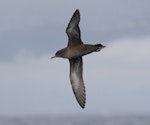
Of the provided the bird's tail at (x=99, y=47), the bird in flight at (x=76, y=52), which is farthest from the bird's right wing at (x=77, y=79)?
the bird's tail at (x=99, y=47)

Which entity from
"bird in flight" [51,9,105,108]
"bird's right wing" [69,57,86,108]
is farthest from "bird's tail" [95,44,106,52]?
"bird's right wing" [69,57,86,108]

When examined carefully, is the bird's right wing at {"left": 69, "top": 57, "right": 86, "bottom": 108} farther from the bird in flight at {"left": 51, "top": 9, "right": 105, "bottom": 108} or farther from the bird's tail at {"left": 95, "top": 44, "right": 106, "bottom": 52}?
the bird's tail at {"left": 95, "top": 44, "right": 106, "bottom": 52}

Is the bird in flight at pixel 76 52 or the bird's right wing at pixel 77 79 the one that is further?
the bird's right wing at pixel 77 79

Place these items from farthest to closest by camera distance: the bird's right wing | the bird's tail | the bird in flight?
the bird's right wing → the bird in flight → the bird's tail

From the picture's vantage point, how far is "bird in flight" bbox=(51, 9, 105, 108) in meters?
35.6

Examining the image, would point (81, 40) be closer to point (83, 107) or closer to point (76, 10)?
point (76, 10)

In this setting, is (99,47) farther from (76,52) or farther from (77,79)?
(77,79)

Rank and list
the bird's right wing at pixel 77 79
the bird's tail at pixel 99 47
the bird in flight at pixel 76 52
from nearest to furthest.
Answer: the bird's tail at pixel 99 47 < the bird in flight at pixel 76 52 < the bird's right wing at pixel 77 79

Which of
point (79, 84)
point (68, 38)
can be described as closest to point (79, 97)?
point (79, 84)

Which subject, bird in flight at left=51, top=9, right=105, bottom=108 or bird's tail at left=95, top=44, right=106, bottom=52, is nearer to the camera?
bird's tail at left=95, top=44, right=106, bottom=52

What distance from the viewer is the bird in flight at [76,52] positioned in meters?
35.6

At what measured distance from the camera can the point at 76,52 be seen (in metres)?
35.9

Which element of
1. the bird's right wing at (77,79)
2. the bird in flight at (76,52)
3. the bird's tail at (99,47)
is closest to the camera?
the bird's tail at (99,47)

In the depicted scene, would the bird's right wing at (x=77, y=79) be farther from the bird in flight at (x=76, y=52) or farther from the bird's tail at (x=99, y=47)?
the bird's tail at (x=99, y=47)
